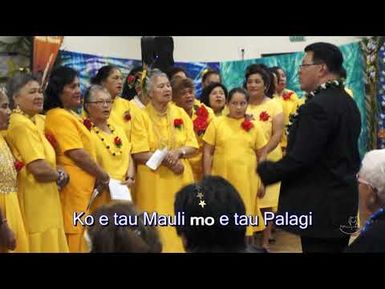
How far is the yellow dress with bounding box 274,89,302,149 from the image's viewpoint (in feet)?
11.2

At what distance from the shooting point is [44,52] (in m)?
3.35

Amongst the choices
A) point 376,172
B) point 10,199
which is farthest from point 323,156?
point 10,199

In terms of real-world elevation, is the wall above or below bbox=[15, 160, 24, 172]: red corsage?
above

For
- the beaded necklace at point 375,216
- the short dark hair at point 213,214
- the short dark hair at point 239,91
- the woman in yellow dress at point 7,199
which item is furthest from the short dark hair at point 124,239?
the short dark hair at point 239,91

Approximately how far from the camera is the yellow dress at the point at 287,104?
3.42 meters

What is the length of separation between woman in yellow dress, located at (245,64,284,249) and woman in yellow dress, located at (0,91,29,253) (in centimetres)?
129

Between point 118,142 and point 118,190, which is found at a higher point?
point 118,142

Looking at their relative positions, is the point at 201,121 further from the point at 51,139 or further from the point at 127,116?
the point at 51,139

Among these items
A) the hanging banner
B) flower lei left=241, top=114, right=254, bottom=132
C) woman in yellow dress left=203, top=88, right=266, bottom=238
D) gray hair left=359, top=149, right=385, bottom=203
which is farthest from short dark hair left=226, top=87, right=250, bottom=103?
gray hair left=359, top=149, right=385, bottom=203

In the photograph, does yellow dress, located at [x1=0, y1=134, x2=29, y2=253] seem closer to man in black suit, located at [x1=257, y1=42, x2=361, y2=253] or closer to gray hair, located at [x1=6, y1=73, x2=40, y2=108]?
gray hair, located at [x1=6, y1=73, x2=40, y2=108]

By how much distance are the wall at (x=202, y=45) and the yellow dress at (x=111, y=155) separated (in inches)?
16.8

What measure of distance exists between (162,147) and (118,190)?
0.34 meters
